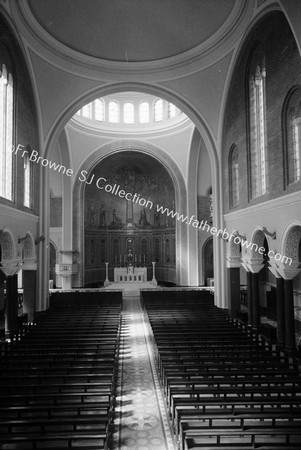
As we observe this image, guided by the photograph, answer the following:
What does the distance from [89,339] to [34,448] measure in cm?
677

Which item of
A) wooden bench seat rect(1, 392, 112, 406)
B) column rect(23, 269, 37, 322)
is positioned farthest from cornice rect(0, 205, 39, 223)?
wooden bench seat rect(1, 392, 112, 406)

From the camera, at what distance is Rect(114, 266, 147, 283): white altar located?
3297 centimetres

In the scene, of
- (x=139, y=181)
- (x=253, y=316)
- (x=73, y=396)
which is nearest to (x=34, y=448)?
(x=73, y=396)

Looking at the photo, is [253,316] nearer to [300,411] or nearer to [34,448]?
[300,411]

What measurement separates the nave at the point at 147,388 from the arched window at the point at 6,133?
6.62 meters

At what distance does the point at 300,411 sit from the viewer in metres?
7.09

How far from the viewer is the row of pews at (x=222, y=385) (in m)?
6.27

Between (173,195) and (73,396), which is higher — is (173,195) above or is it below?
above

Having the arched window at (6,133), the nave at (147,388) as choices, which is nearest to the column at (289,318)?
the nave at (147,388)

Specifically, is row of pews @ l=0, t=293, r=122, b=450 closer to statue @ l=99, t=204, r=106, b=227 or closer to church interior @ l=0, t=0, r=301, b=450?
church interior @ l=0, t=0, r=301, b=450

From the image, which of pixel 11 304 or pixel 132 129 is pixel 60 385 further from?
pixel 132 129

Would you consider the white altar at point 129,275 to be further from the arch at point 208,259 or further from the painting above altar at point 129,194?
the arch at point 208,259

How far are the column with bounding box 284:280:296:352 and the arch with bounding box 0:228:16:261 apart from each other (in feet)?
40.1

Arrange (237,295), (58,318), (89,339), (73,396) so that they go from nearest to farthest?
(73,396) < (89,339) < (58,318) < (237,295)
